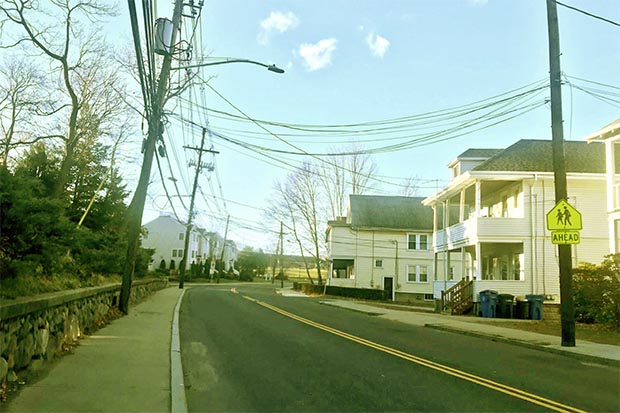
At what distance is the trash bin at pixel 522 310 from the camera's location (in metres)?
24.0

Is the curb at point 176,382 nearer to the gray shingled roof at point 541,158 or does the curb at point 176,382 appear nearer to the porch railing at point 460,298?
the porch railing at point 460,298

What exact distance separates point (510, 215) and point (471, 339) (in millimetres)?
14776

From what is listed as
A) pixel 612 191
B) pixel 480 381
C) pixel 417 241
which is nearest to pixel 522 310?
pixel 612 191

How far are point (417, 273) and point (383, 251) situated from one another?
3686 millimetres

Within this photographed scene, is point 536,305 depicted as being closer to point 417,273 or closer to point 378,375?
point 378,375

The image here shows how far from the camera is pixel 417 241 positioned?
170 ft

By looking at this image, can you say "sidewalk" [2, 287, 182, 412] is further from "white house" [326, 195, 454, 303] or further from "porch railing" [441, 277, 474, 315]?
"white house" [326, 195, 454, 303]

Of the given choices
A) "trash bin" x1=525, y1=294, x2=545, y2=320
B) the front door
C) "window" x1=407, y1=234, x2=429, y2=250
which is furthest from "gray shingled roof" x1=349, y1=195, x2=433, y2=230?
"trash bin" x1=525, y1=294, x2=545, y2=320

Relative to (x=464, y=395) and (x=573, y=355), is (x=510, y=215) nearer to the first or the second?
(x=573, y=355)

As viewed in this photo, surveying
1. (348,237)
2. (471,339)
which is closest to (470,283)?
(471,339)

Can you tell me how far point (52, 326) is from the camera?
8.73 m

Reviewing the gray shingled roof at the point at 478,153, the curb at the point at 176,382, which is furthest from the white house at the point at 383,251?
the curb at the point at 176,382

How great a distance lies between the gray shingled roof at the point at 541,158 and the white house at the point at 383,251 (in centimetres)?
2259

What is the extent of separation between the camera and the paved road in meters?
6.86
